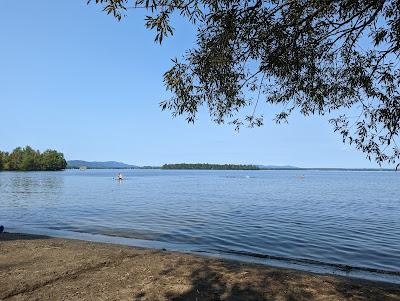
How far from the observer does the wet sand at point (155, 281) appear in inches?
382

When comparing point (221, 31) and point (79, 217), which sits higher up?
point (221, 31)

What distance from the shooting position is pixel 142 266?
12.5m

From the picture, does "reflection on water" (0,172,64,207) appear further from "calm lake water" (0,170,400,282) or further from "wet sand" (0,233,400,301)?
"wet sand" (0,233,400,301)

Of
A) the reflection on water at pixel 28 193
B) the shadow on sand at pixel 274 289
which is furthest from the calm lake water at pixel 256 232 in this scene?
the reflection on water at pixel 28 193

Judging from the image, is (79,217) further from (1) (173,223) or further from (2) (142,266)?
(2) (142,266)

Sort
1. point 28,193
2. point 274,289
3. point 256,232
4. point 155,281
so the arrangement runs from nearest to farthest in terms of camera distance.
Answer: point 274,289 → point 155,281 → point 256,232 → point 28,193

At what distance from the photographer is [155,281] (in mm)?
10750

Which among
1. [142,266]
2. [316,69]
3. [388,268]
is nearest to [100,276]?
[142,266]

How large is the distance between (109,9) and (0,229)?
58.5ft

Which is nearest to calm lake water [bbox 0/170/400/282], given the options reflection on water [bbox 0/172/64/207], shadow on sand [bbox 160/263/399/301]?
shadow on sand [bbox 160/263/399/301]

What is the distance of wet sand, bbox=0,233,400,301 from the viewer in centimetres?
970

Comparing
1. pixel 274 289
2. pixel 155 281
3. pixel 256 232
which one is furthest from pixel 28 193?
pixel 274 289

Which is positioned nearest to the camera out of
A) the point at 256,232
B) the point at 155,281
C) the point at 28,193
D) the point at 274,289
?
the point at 274,289

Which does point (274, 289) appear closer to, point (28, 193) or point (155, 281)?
point (155, 281)
